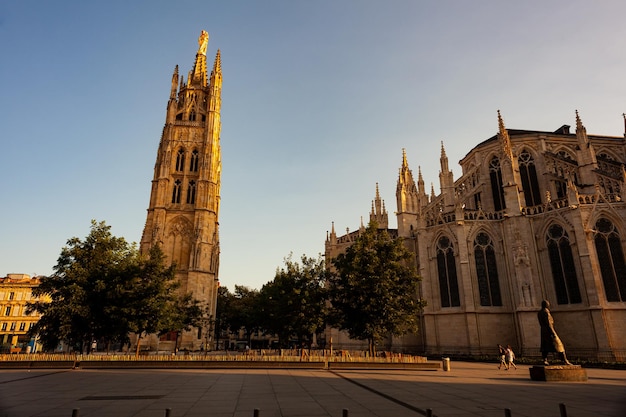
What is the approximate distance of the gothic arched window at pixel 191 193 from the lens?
167 ft

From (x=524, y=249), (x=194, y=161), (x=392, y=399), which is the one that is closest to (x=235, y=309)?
(x=194, y=161)

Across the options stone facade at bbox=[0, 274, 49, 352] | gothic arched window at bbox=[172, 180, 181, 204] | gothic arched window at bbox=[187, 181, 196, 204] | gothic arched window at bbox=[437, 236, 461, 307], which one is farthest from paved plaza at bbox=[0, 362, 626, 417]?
stone facade at bbox=[0, 274, 49, 352]

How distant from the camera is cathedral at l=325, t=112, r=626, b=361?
27.4m

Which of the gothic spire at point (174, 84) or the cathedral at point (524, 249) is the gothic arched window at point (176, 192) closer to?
the gothic spire at point (174, 84)

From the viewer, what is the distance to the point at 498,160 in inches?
1535

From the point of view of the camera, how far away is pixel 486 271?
1275 inches

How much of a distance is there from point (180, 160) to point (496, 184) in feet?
136

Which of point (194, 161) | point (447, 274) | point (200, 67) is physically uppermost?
point (200, 67)

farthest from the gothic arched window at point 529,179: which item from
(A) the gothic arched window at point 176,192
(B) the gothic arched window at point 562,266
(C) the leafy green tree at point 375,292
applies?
(A) the gothic arched window at point 176,192

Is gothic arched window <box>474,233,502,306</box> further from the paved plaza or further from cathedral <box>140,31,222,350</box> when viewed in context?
cathedral <box>140,31,222,350</box>

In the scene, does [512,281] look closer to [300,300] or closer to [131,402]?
[300,300]

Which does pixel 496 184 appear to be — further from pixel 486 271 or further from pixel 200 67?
pixel 200 67

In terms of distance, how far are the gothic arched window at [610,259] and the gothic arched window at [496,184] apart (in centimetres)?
931

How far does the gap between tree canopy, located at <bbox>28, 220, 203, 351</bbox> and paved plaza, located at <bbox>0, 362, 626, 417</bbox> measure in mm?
7024
